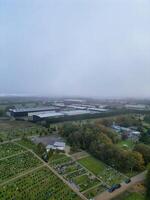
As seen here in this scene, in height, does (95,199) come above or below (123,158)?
below

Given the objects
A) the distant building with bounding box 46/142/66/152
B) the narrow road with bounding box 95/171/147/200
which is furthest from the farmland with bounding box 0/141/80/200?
the distant building with bounding box 46/142/66/152

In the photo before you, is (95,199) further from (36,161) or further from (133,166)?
(36,161)

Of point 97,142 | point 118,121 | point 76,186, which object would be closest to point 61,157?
point 97,142

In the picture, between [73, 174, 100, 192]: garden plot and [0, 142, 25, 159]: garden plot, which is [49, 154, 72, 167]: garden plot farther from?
[0, 142, 25, 159]: garden plot

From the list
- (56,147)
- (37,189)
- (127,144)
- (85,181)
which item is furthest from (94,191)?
(127,144)

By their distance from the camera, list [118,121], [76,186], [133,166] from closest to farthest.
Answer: [76,186], [133,166], [118,121]

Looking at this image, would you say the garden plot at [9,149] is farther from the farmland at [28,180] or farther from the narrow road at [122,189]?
the narrow road at [122,189]

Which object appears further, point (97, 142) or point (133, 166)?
point (97, 142)
